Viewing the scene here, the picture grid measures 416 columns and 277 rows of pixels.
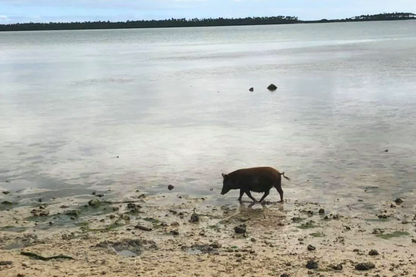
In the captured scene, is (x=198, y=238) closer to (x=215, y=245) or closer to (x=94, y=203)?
(x=215, y=245)

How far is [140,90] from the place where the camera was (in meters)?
32.9

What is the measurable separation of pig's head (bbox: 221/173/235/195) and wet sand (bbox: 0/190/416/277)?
321 millimetres

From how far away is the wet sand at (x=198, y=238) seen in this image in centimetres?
814

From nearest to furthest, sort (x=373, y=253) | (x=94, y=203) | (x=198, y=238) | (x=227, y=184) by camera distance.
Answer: (x=373, y=253)
(x=198, y=238)
(x=94, y=203)
(x=227, y=184)

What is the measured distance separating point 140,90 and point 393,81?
13639mm

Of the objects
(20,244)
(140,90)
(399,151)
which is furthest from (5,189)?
(140,90)

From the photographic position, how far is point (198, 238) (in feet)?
31.0

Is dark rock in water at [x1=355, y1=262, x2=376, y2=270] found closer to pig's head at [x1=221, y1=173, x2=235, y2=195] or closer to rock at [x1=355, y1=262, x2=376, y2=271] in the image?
rock at [x1=355, y1=262, x2=376, y2=271]

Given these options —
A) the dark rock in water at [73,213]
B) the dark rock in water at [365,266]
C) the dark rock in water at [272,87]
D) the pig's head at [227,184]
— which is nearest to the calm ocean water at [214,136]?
the pig's head at [227,184]

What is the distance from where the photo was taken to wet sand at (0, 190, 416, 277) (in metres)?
8.14

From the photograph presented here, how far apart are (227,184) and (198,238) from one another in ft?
8.20

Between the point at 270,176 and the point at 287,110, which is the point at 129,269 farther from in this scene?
the point at 287,110

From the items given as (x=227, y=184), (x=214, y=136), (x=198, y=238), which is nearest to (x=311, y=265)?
(x=198, y=238)

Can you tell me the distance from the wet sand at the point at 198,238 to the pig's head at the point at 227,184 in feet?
1.05
